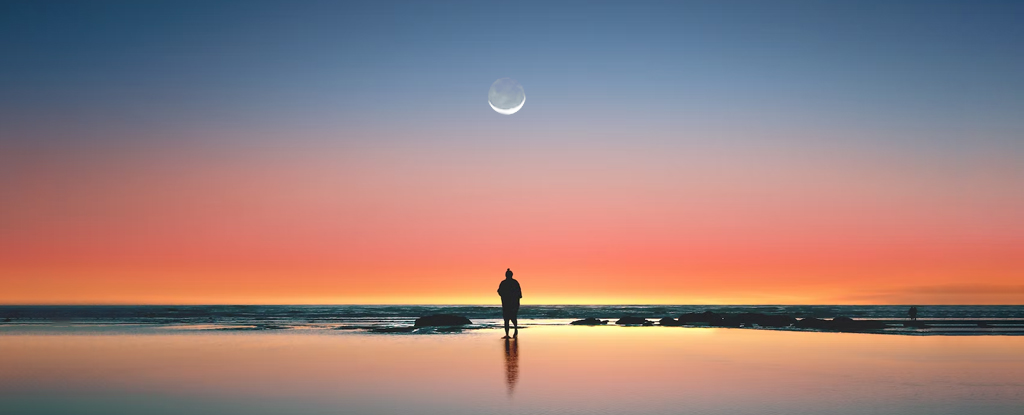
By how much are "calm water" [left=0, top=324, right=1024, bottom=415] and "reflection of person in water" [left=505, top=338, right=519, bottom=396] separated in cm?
4

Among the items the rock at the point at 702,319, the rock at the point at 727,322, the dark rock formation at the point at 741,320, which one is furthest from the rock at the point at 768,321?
the rock at the point at 702,319

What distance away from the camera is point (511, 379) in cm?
1113

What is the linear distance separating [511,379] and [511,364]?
2486 mm

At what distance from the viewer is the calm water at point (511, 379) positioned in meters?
8.67

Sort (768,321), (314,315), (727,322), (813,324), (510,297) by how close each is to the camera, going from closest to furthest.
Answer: (510,297) → (813,324) → (768,321) → (727,322) → (314,315)

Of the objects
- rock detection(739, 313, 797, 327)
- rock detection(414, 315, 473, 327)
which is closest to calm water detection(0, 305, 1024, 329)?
rock detection(414, 315, 473, 327)

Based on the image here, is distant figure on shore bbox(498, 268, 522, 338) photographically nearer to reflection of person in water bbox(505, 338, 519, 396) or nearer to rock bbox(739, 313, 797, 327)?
reflection of person in water bbox(505, 338, 519, 396)

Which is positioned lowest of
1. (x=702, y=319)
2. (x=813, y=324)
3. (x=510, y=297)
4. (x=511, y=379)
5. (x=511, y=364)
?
(x=511, y=379)

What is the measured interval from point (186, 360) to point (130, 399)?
19.2ft

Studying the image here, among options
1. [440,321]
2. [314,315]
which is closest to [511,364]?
[440,321]

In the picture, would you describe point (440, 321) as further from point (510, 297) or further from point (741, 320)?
point (741, 320)

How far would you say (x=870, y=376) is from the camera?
11.8m

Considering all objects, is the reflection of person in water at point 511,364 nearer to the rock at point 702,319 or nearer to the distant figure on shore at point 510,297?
the distant figure on shore at point 510,297

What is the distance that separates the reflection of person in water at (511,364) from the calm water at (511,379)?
0.04 metres
